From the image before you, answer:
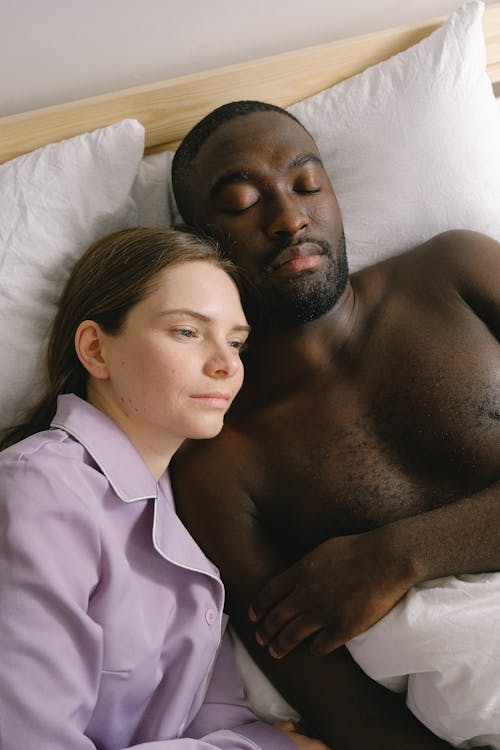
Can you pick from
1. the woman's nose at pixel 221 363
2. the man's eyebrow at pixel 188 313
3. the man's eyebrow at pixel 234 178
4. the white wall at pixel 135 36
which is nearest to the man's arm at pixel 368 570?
the woman's nose at pixel 221 363

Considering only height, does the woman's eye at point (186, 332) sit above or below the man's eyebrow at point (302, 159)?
below

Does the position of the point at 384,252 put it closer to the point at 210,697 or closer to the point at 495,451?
the point at 495,451

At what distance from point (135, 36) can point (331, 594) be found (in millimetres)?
1331

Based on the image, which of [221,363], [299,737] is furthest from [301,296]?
[299,737]

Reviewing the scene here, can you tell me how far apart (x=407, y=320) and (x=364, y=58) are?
72 centimetres

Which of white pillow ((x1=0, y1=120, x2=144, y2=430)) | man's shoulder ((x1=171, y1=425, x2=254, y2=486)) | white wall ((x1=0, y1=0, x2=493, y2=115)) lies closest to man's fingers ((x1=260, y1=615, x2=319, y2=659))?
man's shoulder ((x1=171, y1=425, x2=254, y2=486))

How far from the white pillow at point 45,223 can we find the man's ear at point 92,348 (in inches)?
7.5

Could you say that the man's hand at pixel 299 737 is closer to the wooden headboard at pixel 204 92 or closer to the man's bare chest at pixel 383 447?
the man's bare chest at pixel 383 447

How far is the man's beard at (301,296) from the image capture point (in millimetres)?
1387

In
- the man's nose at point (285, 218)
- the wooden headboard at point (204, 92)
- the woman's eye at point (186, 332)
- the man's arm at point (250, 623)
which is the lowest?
the man's arm at point (250, 623)

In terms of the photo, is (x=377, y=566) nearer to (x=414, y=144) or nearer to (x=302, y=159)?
(x=302, y=159)

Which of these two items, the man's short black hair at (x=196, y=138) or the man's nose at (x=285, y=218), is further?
the man's short black hair at (x=196, y=138)

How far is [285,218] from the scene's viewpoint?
1.35 meters

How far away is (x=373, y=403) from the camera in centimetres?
141
